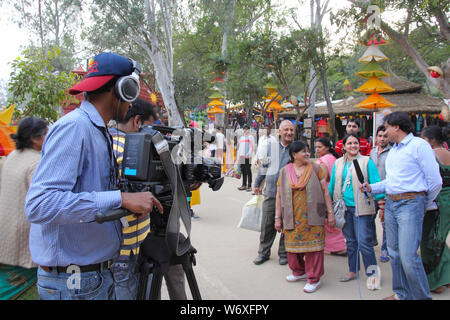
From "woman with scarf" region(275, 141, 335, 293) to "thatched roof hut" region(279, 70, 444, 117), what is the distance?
392 inches

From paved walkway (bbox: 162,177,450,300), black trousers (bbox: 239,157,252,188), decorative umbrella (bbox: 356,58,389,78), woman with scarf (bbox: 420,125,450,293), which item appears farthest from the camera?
decorative umbrella (bbox: 356,58,389,78)

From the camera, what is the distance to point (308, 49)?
10180mm

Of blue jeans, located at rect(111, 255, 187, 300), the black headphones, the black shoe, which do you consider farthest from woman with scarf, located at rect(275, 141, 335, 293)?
the black headphones

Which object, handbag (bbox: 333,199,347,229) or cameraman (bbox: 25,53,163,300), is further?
handbag (bbox: 333,199,347,229)

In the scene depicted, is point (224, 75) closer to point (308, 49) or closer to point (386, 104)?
point (308, 49)

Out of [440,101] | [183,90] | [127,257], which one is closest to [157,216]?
[127,257]

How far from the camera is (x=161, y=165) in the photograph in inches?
61.8

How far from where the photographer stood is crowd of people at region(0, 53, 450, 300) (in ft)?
4.41

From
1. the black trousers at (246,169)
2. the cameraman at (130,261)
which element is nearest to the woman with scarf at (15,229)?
the cameraman at (130,261)

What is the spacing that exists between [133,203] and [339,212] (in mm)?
2800

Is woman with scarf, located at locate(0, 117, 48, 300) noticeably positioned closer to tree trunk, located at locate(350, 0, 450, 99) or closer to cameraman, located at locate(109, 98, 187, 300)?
cameraman, located at locate(109, 98, 187, 300)

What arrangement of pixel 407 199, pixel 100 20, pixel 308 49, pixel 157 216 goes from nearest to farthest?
pixel 157 216 < pixel 407 199 < pixel 308 49 < pixel 100 20

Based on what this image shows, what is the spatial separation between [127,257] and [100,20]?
699 inches

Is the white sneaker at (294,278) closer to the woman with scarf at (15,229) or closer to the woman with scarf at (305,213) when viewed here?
the woman with scarf at (305,213)
